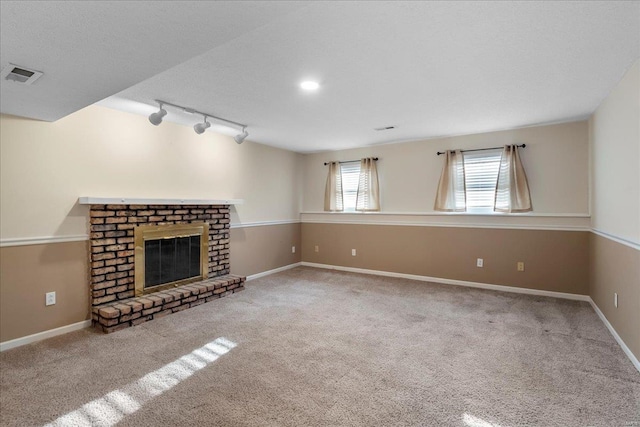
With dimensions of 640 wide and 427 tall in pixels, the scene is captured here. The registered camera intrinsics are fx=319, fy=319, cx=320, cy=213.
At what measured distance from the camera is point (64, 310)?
310 cm

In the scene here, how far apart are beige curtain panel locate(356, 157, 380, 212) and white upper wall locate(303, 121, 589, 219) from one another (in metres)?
0.11

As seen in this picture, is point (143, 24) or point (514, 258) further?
point (514, 258)

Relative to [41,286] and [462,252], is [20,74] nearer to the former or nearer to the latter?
[41,286]

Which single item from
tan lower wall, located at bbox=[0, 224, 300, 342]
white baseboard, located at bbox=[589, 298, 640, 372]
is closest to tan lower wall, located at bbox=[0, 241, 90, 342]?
tan lower wall, located at bbox=[0, 224, 300, 342]

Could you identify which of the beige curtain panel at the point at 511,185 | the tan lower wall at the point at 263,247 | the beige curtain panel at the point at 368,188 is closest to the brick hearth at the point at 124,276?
the tan lower wall at the point at 263,247

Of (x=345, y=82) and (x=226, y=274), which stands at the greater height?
(x=345, y=82)

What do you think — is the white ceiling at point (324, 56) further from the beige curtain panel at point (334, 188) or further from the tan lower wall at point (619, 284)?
the beige curtain panel at point (334, 188)

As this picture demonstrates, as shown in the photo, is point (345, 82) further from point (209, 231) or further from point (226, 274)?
point (226, 274)

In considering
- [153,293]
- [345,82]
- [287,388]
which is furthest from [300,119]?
[287,388]

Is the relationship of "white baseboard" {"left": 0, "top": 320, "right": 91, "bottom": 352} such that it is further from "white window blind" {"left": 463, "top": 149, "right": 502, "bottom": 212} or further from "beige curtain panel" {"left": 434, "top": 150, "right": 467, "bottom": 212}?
"white window blind" {"left": 463, "top": 149, "right": 502, "bottom": 212}

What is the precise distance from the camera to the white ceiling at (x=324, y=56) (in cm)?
146

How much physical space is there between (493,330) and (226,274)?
3.50 meters

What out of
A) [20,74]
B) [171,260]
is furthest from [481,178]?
[20,74]

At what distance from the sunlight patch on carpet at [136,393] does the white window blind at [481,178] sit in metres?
3.94
